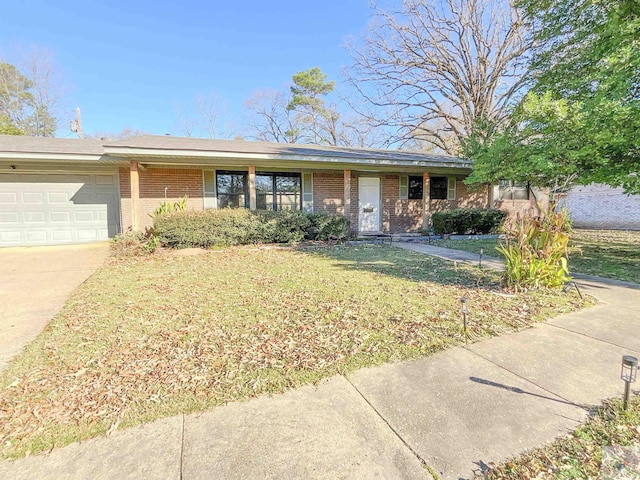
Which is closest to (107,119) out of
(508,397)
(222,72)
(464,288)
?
(222,72)

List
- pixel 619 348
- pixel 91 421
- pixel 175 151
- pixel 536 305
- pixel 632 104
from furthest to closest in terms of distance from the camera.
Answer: pixel 175 151 → pixel 632 104 → pixel 536 305 → pixel 619 348 → pixel 91 421

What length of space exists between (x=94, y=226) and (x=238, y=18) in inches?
449

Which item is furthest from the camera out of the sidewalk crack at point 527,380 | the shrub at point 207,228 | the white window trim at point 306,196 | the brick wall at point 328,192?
the brick wall at point 328,192

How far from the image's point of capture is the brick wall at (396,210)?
13.0m

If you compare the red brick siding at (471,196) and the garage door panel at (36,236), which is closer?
the garage door panel at (36,236)

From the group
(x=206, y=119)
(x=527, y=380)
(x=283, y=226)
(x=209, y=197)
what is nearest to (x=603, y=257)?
(x=527, y=380)

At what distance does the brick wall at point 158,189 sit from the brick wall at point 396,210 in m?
7.10

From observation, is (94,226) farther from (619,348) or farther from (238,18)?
(619,348)

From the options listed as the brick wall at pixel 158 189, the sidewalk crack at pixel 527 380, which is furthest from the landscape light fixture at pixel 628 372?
the brick wall at pixel 158 189

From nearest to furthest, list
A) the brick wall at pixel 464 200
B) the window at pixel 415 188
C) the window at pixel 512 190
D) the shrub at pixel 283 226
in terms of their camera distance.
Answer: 1. the shrub at pixel 283 226
2. the window at pixel 415 188
3. the brick wall at pixel 464 200
4. the window at pixel 512 190

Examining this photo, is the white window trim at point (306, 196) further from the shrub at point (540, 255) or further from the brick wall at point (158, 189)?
the shrub at point (540, 255)

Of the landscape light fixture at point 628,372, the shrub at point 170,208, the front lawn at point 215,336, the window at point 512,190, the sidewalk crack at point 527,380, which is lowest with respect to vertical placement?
the sidewalk crack at point 527,380

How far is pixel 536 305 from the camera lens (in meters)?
4.10

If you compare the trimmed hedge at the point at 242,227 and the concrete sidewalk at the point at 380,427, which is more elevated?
the trimmed hedge at the point at 242,227
